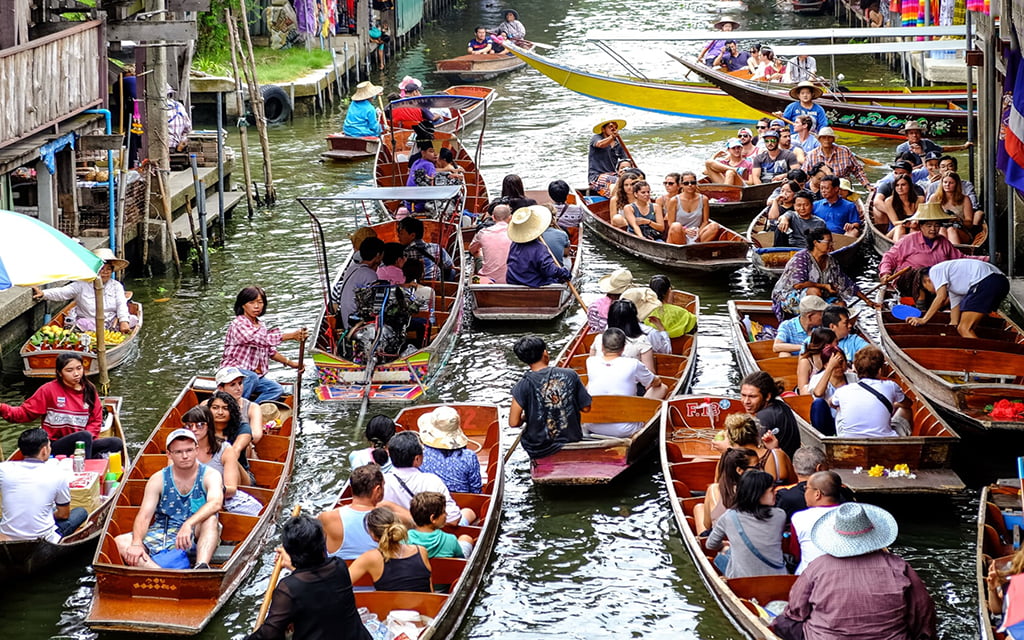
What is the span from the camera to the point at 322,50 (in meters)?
30.8

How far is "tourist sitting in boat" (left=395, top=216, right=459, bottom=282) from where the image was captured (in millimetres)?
13961

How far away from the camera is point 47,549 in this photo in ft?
28.6

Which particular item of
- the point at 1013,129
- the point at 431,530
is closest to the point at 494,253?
the point at 1013,129

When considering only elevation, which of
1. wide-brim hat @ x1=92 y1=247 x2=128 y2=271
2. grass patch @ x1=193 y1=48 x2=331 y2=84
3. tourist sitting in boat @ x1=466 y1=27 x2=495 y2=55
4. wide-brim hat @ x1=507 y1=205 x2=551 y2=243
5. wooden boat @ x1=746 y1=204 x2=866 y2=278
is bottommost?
wooden boat @ x1=746 y1=204 x2=866 y2=278

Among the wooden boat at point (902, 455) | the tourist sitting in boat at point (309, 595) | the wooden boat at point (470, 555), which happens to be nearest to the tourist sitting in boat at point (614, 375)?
the wooden boat at point (470, 555)

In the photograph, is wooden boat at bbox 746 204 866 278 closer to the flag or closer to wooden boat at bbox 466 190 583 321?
the flag

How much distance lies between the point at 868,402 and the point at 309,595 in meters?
4.80

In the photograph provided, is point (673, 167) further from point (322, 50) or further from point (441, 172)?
point (322, 50)

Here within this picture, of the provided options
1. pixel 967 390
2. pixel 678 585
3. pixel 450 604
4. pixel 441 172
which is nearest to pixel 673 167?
pixel 441 172

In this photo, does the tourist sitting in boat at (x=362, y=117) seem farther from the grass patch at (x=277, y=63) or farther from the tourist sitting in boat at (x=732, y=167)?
the tourist sitting in boat at (x=732, y=167)

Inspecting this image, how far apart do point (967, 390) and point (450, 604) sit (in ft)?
16.0

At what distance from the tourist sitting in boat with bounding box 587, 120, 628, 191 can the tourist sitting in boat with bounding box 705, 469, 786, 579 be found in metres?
11.0

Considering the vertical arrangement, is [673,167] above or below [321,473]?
above

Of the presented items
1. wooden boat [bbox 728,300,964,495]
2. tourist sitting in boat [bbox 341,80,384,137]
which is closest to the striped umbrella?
wooden boat [bbox 728,300,964,495]
